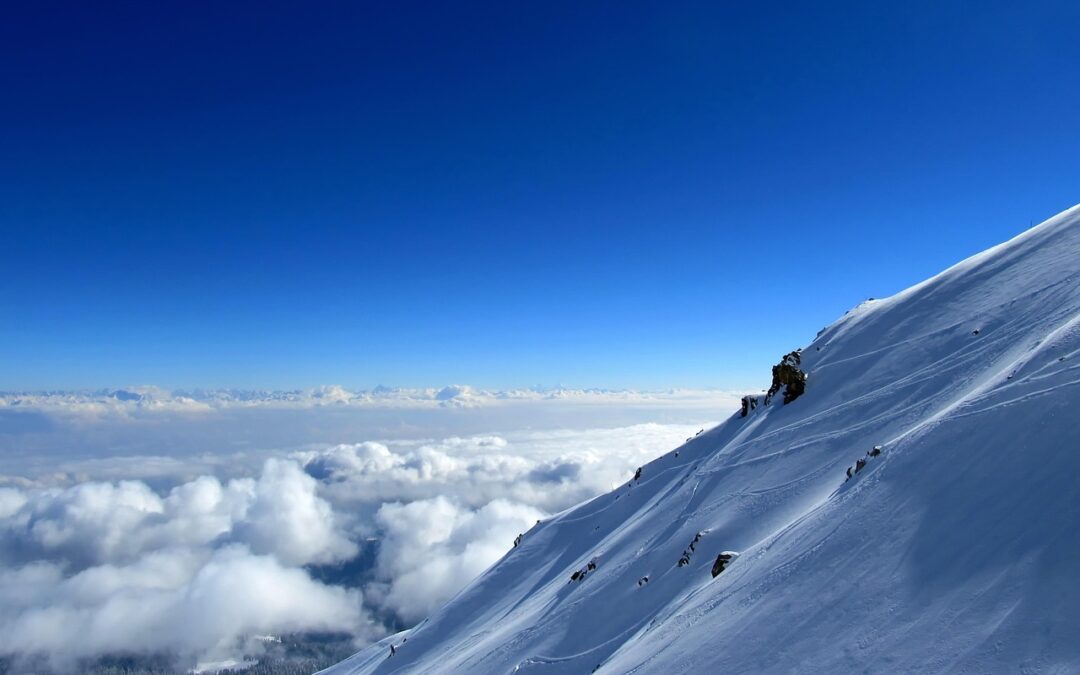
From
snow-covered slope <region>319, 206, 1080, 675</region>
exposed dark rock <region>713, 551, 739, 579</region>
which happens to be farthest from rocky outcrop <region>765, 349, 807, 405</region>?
exposed dark rock <region>713, 551, 739, 579</region>

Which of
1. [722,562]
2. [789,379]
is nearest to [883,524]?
[722,562]

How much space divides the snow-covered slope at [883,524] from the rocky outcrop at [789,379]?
114 centimetres

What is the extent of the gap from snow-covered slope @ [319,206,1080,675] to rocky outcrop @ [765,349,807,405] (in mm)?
1139

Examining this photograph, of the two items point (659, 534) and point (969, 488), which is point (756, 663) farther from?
point (659, 534)

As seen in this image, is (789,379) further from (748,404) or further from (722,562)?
(722,562)

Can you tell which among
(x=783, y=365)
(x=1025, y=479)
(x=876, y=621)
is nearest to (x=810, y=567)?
(x=876, y=621)

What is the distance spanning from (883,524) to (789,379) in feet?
96.7

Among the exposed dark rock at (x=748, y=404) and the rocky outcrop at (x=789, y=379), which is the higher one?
the rocky outcrop at (x=789, y=379)

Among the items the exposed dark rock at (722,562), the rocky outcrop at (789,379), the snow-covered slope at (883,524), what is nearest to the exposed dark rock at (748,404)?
the rocky outcrop at (789,379)

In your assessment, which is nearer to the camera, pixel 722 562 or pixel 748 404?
pixel 722 562

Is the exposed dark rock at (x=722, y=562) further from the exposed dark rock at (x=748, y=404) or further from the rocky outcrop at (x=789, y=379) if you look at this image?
the exposed dark rock at (x=748, y=404)

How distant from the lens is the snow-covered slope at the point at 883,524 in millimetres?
10242

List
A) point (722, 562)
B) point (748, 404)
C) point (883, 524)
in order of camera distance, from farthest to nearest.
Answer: point (748, 404), point (722, 562), point (883, 524)

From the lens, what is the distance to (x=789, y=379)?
137ft
